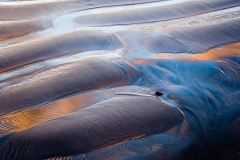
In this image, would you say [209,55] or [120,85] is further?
[209,55]

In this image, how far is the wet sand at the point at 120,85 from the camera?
2697 millimetres

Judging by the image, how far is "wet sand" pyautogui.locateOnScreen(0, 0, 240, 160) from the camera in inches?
106

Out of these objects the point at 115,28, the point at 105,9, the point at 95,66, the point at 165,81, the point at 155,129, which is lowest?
the point at 155,129

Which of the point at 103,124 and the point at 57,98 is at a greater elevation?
the point at 57,98

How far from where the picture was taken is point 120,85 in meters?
3.58

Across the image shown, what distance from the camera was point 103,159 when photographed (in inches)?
99.7

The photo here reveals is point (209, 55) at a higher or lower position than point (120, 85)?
higher

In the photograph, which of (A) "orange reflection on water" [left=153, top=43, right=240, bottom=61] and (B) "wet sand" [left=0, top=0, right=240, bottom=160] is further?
(A) "orange reflection on water" [left=153, top=43, right=240, bottom=61]

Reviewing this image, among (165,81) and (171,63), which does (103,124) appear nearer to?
(165,81)

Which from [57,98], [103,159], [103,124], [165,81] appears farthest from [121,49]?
[103,159]

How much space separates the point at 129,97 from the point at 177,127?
65cm

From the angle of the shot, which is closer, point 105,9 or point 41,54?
point 41,54

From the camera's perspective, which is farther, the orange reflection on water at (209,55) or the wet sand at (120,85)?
the orange reflection on water at (209,55)

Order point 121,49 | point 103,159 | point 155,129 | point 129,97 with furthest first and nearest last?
1. point 121,49
2. point 129,97
3. point 155,129
4. point 103,159
